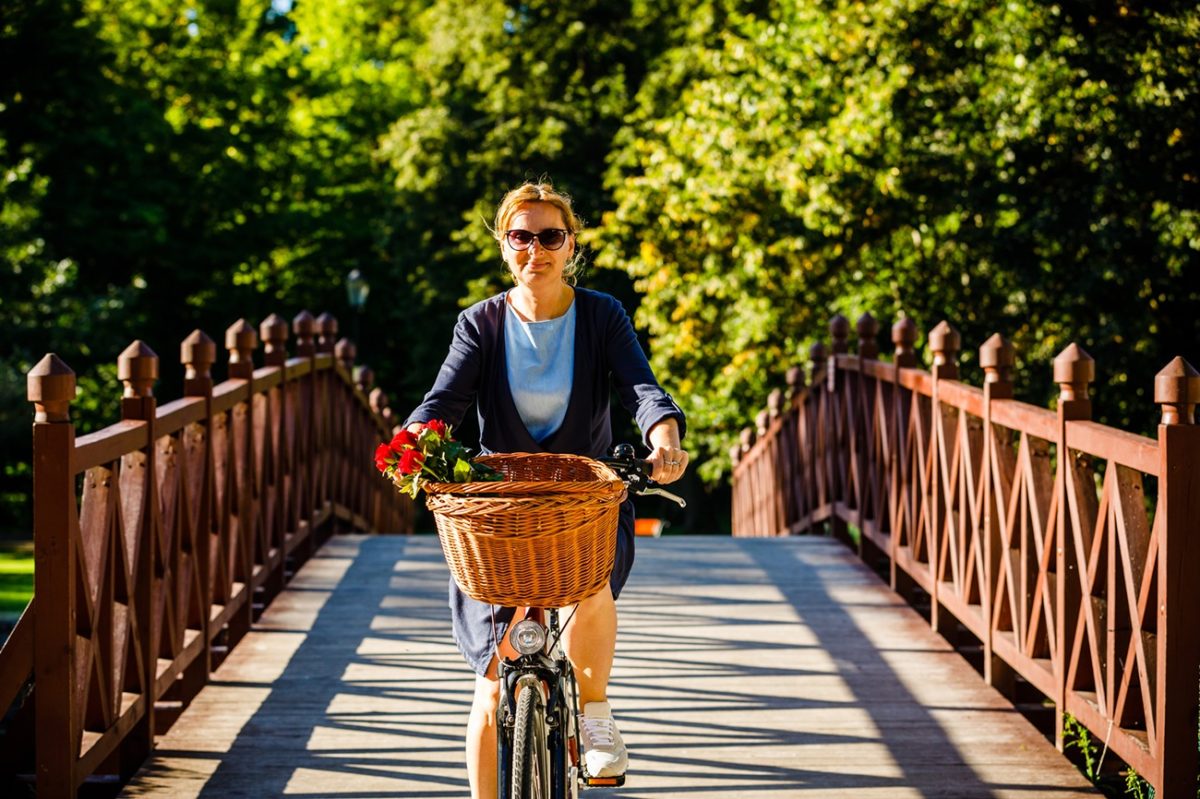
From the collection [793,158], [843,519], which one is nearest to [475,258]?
[793,158]

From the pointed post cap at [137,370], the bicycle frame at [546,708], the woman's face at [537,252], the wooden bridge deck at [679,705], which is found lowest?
the wooden bridge deck at [679,705]

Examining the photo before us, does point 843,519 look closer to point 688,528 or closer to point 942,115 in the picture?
point 942,115

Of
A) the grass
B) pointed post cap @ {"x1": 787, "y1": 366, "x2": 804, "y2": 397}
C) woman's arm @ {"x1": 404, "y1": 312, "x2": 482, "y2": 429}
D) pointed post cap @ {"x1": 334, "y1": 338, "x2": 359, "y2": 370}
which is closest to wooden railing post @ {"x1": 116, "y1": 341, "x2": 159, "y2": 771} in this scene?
woman's arm @ {"x1": 404, "y1": 312, "x2": 482, "y2": 429}

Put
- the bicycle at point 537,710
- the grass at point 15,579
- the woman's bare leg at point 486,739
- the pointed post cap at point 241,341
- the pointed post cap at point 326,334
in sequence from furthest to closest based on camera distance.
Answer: the grass at point 15,579 → the pointed post cap at point 326,334 → the pointed post cap at point 241,341 → the woman's bare leg at point 486,739 → the bicycle at point 537,710

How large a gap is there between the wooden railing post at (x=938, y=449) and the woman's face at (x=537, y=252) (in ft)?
11.3

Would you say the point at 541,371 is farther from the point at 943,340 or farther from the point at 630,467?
the point at 943,340

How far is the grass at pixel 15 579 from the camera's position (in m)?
10.1

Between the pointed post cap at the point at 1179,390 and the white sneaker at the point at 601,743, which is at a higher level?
the pointed post cap at the point at 1179,390

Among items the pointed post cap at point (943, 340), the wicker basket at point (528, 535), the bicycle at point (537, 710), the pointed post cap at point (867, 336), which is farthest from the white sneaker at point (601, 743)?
the pointed post cap at point (867, 336)

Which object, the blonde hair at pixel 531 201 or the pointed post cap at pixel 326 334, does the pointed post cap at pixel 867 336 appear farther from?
the blonde hair at pixel 531 201

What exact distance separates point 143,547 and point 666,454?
7.29ft

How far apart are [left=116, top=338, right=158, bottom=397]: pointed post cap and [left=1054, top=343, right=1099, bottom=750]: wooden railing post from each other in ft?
9.54

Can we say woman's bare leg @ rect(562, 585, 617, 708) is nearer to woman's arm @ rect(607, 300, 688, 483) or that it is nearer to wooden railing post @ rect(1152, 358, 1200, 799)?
woman's arm @ rect(607, 300, 688, 483)

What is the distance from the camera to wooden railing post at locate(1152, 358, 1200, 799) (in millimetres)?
3803
